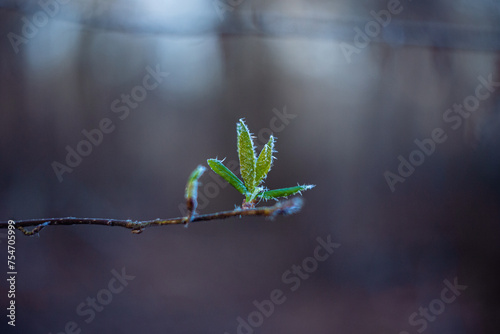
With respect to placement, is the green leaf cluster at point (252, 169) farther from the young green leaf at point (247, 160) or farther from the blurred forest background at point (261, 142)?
the blurred forest background at point (261, 142)

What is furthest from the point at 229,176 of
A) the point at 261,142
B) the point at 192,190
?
the point at 261,142

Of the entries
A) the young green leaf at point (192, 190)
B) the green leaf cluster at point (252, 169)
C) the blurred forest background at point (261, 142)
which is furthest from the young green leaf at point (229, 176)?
the blurred forest background at point (261, 142)

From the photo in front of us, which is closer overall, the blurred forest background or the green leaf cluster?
the green leaf cluster

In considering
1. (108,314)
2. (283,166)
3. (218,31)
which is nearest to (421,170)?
(283,166)

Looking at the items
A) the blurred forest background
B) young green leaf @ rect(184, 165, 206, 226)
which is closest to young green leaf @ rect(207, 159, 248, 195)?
young green leaf @ rect(184, 165, 206, 226)

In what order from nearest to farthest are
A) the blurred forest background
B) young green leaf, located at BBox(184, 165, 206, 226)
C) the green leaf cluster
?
young green leaf, located at BBox(184, 165, 206, 226), the green leaf cluster, the blurred forest background

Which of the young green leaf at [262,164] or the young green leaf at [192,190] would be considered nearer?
the young green leaf at [192,190]

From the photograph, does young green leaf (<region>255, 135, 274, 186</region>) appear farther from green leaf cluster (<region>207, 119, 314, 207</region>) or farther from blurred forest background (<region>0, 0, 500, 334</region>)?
blurred forest background (<region>0, 0, 500, 334</region>)

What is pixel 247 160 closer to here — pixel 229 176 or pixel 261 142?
pixel 229 176

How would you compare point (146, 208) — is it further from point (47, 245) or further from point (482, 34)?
point (482, 34)
